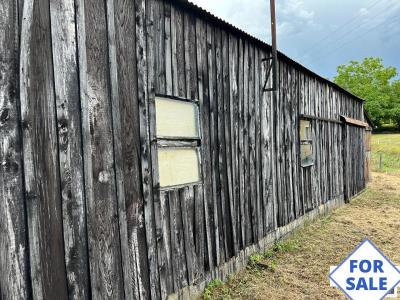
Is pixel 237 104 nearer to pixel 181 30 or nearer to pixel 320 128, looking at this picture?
pixel 181 30

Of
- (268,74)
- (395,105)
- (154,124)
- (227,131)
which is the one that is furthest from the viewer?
(395,105)

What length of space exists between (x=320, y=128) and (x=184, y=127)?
5.93 meters

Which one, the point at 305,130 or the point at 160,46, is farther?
the point at 305,130

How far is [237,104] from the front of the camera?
4676mm

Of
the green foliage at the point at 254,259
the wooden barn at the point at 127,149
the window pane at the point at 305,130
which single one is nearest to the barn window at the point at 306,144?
the window pane at the point at 305,130

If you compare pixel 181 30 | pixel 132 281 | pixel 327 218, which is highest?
pixel 181 30

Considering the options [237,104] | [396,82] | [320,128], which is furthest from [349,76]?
[237,104]

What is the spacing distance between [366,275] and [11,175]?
9.09 feet

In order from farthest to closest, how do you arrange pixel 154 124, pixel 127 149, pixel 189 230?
pixel 189 230, pixel 154 124, pixel 127 149

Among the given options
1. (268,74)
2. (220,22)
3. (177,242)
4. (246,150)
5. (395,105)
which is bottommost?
(177,242)

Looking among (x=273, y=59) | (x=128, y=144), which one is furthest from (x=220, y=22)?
(x=128, y=144)

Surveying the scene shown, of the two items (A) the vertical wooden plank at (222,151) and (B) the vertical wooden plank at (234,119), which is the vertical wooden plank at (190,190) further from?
(B) the vertical wooden plank at (234,119)

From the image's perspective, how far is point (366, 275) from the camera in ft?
7.64

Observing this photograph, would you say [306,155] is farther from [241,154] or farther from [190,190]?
[190,190]
